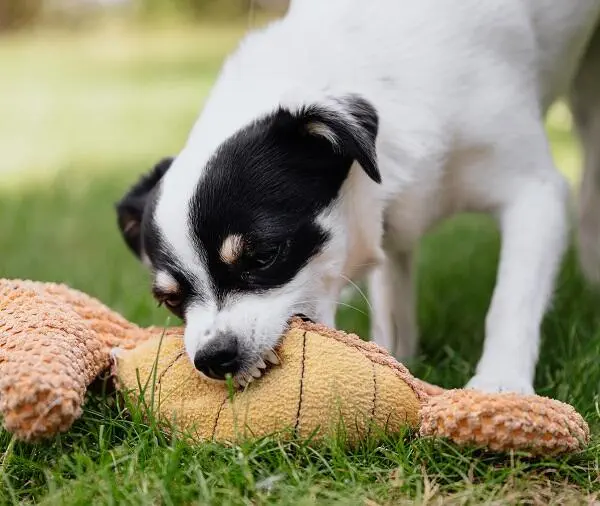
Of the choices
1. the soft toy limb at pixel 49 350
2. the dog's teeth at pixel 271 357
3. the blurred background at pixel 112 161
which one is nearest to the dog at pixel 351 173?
the dog's teeth at pixel 271 357

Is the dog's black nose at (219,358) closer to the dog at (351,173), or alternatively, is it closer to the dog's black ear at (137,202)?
the dog at (351,173)

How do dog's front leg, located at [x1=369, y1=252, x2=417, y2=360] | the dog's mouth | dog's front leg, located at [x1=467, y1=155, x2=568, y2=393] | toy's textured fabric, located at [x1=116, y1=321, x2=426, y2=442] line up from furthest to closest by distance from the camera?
dog's front leg, located at [x1=369, y1=252, x2=417, y2=360], dog's front leg, located at [x1=467, y1=155, x2=568, y2=393], the dog's mouth, toy's textured fabric, located at [x1=116, y1=321, x2=426, y2=442]

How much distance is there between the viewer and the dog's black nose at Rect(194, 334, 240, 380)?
220 centimetres

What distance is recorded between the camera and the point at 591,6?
3.39 metres

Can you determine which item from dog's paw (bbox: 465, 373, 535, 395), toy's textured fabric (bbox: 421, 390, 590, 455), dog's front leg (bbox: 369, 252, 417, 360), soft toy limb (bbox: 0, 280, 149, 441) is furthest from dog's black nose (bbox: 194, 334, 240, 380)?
dog's front leg (bbox: 369, 252, 417, 360)

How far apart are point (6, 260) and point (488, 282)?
227 cm

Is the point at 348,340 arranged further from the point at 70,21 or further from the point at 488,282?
the point at 70,21

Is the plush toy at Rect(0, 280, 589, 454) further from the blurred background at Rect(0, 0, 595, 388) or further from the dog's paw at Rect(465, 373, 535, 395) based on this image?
the blurred background at Rect(0, 0, 595, 388)

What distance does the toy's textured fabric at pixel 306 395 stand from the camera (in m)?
2.13

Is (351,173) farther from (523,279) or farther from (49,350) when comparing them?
(49,350)

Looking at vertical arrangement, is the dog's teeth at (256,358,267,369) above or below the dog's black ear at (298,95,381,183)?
below

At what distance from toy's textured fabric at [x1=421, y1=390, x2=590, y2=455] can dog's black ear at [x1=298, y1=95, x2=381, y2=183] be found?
0.67 m

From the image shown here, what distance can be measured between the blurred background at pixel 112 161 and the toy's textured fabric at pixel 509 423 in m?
0.67

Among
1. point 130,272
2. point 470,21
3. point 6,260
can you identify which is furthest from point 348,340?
point 6,260
